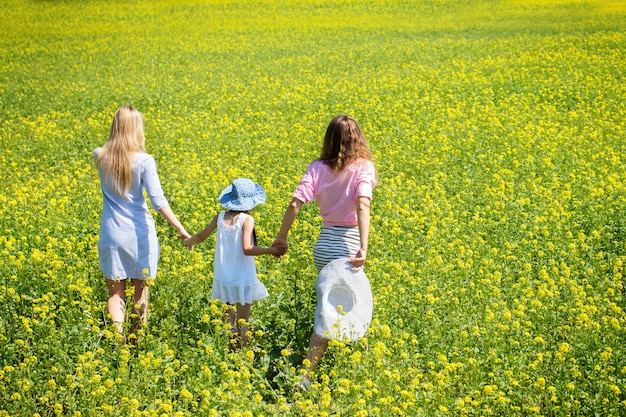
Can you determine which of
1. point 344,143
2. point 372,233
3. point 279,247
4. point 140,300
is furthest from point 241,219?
point 372,233

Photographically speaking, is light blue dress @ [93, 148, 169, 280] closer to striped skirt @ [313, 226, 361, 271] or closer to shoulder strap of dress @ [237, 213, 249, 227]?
shoulder strap of dress @ [237, 213, 249, 227]

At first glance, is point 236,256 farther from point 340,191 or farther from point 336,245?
point 340,191

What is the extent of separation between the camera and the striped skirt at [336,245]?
511 cm

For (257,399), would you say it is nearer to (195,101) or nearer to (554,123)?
(554,123)

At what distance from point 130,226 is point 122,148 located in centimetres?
55

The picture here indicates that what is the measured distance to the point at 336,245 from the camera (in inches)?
202

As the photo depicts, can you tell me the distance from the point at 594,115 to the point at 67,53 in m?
17.5

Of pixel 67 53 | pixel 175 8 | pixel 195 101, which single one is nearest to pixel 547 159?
pixel 195 101

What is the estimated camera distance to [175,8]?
37188 millimetres

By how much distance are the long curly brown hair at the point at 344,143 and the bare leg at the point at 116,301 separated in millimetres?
1737

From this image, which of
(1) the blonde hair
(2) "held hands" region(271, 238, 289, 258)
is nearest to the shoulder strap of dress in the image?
(2) "held hands" region(271, 238, 289, 258)

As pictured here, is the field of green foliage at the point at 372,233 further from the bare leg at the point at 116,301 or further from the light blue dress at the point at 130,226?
the light blue dress at the point at 130,226

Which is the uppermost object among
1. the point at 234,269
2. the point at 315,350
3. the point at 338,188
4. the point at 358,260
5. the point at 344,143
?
the point at 344,143

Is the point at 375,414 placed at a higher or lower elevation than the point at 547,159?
lower
